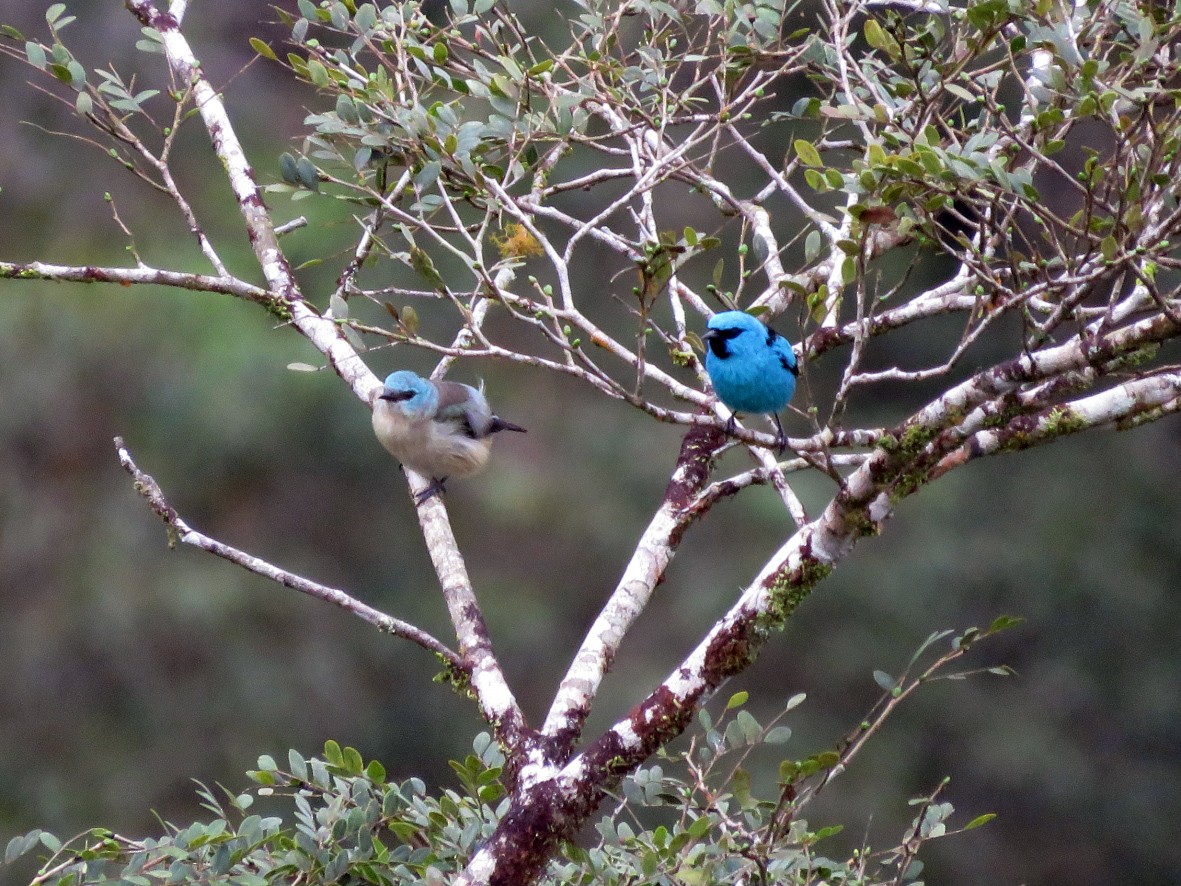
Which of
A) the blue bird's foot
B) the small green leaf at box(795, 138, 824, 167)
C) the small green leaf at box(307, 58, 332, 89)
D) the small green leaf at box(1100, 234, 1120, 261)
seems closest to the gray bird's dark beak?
the blue bird's foot

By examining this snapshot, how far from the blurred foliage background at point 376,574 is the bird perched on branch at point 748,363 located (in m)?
6.47

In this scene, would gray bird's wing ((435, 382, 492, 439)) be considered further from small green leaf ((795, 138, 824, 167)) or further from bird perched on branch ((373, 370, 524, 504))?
small green leaf ((795, 138, 824, 167))

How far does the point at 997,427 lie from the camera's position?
9.17ft

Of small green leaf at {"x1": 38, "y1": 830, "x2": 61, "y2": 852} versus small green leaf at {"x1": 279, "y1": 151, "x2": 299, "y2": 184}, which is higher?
small green leaf at {"x1": 279, "y1": 151, "x2": 299, "y2": 184}

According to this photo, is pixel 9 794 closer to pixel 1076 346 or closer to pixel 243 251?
pixel 243 251

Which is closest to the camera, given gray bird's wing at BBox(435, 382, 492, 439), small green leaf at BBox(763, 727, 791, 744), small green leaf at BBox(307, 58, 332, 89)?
small green leaf at BBox(763, 727, 791, 744)

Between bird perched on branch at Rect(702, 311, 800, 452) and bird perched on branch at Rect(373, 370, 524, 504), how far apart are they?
1056mm

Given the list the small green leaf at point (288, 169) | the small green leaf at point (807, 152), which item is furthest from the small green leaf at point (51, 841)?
the small green leaf at point (807, 152)

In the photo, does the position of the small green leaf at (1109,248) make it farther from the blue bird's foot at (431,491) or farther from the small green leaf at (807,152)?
the blue bird's foot at (431,491)

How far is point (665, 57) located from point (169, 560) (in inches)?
305

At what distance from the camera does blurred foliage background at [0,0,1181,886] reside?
10656mm

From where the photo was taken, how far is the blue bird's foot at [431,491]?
4.39 metres

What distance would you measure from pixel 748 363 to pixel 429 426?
1435mm

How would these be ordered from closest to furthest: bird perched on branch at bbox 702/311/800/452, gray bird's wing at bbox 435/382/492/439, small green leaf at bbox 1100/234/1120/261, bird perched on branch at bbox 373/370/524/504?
small green leaf at bbox 1100/234/1120/261 → bird perched on branch at bbox 702/311/800/452 → bird perched on branch at bbox 373/370/524/504 → gray bird's wing at bbox 435/382/492/439
